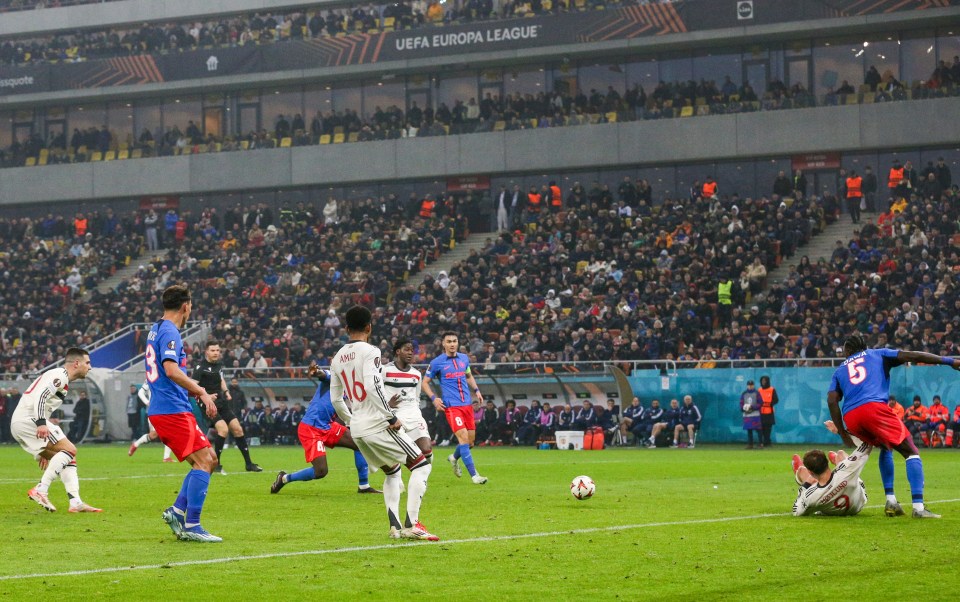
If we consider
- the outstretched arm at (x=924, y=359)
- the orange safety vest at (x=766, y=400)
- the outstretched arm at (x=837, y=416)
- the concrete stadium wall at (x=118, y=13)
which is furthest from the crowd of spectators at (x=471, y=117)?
the outstretched arm at (x=924, y=359)

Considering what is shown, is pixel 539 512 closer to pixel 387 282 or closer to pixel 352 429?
pixel 352 429

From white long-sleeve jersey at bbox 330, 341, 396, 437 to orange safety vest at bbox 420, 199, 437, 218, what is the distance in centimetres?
4244

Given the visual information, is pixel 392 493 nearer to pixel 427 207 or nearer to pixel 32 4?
pixel 427 207

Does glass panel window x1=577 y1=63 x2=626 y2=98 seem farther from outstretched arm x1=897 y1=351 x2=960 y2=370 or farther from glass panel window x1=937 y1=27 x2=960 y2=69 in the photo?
outstretched arm x1=897 y1=351 x2=960 y2=370

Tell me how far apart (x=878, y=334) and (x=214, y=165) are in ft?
112

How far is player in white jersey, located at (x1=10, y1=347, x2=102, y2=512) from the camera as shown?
1572cm

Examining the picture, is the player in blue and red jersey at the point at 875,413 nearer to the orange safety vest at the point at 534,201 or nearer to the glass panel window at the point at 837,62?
the glass panel window at the point at 837,62

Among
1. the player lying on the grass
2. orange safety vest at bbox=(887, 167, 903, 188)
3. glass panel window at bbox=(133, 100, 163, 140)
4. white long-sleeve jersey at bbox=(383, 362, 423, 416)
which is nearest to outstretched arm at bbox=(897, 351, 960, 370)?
the player lying on the grass

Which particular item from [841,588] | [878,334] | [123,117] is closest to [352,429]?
[841,588]

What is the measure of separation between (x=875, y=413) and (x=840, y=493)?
0.92 m

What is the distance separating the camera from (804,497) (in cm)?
1403

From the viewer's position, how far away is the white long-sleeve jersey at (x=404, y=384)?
17875 millimetres

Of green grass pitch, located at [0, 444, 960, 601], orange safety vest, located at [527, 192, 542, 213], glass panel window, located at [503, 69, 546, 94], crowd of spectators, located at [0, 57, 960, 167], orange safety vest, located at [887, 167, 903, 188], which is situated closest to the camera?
green grass pitch, located at [0, 444, 960, 601]

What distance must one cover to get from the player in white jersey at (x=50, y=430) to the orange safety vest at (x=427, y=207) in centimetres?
3818
